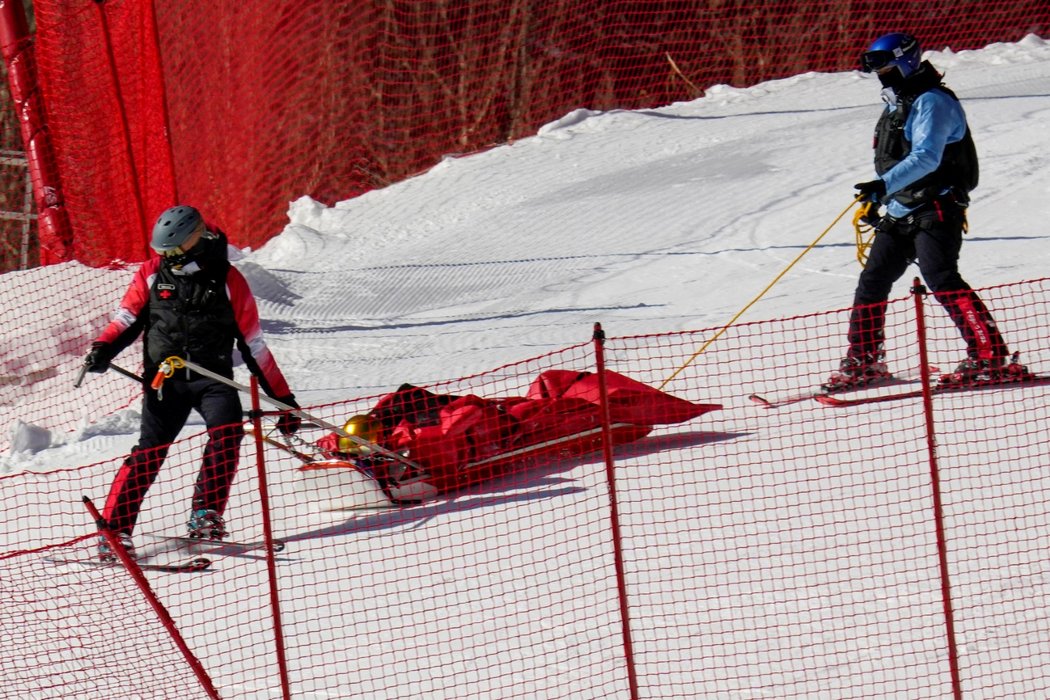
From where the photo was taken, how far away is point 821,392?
832 centimetres

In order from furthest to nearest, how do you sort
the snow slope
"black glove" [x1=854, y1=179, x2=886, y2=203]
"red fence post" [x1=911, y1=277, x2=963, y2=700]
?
the snow slope < "black glove" [x1=854, y1=179, x2=886, y2=203] < "red fence post" [x1=911, y1=277, x2=963, y2=700]

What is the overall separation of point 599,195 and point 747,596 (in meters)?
7.45

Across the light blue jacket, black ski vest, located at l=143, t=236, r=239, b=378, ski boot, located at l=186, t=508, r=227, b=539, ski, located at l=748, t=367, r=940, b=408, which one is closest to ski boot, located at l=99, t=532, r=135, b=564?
ski boot, located at l=186, t=508, r=227, b=539

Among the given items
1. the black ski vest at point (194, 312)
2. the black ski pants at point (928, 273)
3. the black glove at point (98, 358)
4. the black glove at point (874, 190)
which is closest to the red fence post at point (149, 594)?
the black glove at point (98, 358)

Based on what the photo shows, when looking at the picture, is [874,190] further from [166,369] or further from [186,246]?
[166,369]

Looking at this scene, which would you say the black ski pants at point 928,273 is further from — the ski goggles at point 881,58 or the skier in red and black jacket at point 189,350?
the skier in red and black jacket at point 189,350

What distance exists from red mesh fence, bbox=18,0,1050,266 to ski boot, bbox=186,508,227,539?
7.36m

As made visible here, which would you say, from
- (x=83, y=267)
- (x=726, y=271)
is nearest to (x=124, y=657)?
(x=83, y=267)

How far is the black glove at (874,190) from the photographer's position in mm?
7809

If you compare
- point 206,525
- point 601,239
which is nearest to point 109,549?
point 206,525

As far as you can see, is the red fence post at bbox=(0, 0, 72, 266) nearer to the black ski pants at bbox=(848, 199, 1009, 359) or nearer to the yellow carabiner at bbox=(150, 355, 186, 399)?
the yellow carabiner at bbox=(150, 355, 186, 399)

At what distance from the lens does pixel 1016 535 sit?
629cm

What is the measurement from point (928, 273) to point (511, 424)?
2.27 metres

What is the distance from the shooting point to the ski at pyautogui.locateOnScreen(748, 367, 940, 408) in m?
8.30
